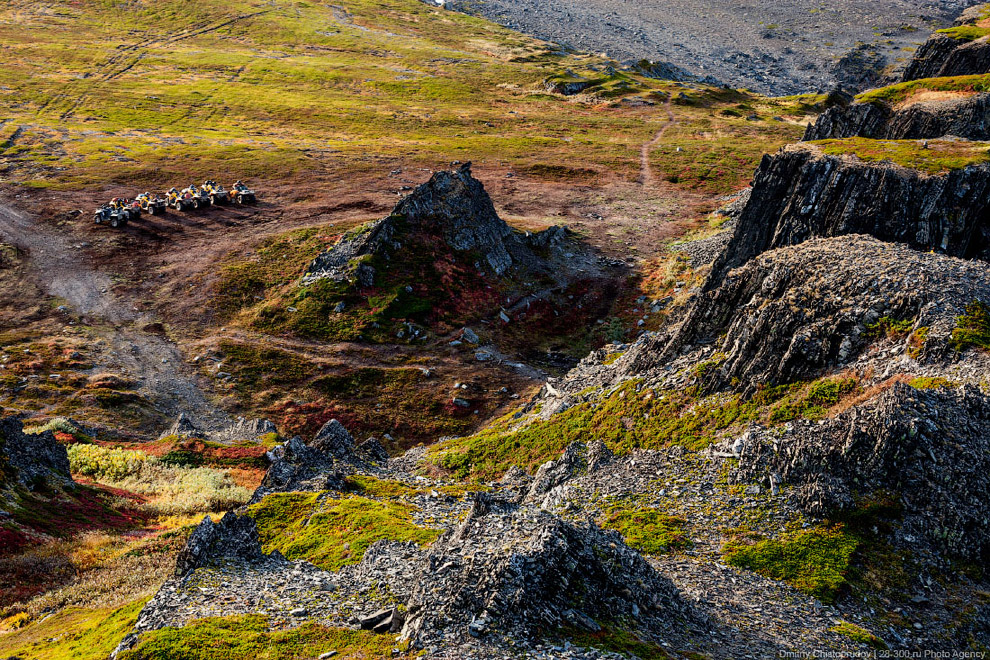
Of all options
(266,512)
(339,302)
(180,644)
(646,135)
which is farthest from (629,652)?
(646,135)

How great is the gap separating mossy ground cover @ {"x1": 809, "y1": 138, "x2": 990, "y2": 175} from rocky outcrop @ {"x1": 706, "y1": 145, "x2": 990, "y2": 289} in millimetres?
837

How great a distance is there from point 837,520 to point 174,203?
10399 cm

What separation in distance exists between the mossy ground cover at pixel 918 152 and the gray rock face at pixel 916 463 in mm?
27440

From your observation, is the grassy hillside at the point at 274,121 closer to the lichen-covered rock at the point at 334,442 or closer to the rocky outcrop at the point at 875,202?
the rocky outcrop at the point at 875,202

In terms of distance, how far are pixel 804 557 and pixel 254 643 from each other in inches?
782

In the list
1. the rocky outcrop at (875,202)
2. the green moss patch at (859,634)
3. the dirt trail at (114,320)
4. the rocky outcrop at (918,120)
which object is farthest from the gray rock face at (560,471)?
the rocky outcrop at (918,120)

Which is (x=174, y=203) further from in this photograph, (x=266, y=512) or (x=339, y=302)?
(x=266, y=512)

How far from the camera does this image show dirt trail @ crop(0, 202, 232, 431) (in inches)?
2281

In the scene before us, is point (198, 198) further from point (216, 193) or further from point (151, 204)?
point (151, 204)

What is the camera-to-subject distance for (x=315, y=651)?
1834 cm

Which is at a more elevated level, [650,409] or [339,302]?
[650,409]

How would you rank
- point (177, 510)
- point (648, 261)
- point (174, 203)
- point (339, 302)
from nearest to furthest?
point (177, 510)
point (339, 302)
point (648, 261)
point (174, 203)

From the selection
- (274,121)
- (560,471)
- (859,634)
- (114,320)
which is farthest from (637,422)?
(274,121)

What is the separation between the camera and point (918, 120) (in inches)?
2124
